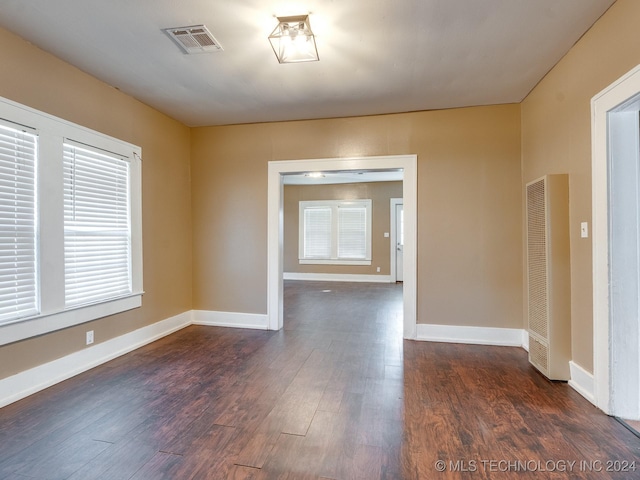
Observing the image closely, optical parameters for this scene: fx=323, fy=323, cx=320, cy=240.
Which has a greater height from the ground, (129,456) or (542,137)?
(542,137)

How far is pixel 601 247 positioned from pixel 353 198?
6660mm

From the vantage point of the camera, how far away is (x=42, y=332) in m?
2.51

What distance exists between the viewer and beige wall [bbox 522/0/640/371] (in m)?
1.98

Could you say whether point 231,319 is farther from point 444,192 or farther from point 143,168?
point 444,192

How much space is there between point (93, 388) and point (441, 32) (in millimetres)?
3741

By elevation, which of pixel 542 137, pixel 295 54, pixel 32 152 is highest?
pixel 295 54

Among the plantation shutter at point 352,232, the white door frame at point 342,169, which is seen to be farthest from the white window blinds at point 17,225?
the plantation shutter at point 352,232

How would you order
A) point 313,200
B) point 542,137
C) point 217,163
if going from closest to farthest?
point 542,137 < point 217,163 < point 313,200

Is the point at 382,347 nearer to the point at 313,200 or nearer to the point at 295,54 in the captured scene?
the point at 295,54

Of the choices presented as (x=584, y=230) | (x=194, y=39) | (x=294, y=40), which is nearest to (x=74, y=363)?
(x=194, y=39)

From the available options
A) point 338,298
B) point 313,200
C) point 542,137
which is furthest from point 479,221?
point 313,200

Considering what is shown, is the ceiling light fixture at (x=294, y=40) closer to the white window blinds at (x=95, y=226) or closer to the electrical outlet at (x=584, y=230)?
the white window blinds at (x=95, y=226)

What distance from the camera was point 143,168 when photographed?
11.7ft

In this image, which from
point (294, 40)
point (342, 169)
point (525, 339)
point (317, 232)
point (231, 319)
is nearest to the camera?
point (294, 40)
